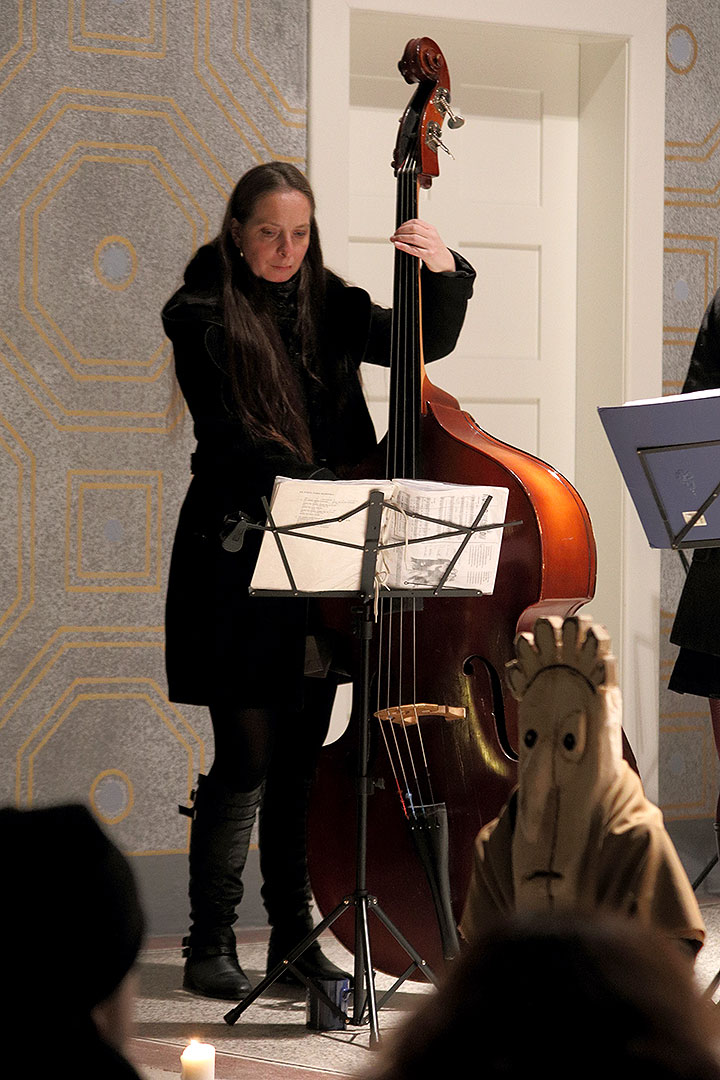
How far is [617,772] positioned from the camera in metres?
1.45

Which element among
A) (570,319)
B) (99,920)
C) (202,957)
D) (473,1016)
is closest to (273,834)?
(202,957)

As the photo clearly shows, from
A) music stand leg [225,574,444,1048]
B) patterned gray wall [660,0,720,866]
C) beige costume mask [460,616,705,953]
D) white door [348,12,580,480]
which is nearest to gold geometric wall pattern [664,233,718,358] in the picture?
patterned gray wall [660,0,720,866]

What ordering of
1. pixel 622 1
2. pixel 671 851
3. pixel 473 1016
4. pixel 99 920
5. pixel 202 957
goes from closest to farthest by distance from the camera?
pixel 473 1016 < pixel 99 920 < pixel 671 851 < pixel 202 957 < pixel 622 1

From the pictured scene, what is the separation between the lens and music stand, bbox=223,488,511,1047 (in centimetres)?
230

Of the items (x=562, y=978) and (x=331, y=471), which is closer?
(x=562, y=978)

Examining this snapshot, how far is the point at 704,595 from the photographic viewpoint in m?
3.16

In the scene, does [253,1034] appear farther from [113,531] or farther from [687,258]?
[687,258]

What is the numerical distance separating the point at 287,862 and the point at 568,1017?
229 centimetres

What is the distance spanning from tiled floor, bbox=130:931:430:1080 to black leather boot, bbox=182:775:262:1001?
48mm

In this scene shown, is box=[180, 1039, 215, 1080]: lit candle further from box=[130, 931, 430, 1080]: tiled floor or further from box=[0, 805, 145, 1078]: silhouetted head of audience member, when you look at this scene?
box=[0, 805, 145, 1078]: silhouetted head of audience member

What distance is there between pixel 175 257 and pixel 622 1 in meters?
1.40

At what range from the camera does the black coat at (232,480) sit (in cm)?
261

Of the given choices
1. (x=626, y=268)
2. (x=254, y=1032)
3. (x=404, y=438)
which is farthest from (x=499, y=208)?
(x=254, y=1032)

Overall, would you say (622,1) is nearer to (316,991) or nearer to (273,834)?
(273,834)
